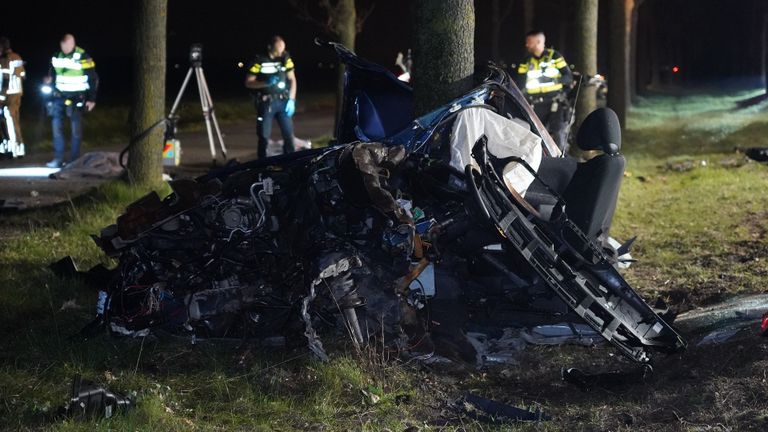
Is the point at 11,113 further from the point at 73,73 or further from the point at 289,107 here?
the point at 289,107

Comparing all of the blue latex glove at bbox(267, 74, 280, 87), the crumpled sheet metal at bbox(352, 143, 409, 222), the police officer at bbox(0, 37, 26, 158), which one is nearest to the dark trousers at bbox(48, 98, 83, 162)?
the police officer at bbox(0, 37, 26, 158)

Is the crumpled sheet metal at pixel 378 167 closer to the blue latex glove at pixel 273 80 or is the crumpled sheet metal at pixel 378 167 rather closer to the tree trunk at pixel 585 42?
the blue latex glove at pixel 273 80

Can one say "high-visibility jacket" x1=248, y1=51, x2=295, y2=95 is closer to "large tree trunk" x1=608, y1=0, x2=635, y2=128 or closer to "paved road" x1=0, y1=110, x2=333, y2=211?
"paved road" x1=0, y1=110, x2=333, y2=211

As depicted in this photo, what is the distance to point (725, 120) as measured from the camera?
2242 cm

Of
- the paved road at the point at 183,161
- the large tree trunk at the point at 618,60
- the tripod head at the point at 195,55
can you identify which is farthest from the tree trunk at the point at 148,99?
the large tree trunk at the point at 618,60

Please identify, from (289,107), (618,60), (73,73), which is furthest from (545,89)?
(73,73)

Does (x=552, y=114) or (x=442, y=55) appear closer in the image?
(x=442, y=55)

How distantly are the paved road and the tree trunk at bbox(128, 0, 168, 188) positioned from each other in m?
0.87

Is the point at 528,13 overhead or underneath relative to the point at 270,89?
underneath

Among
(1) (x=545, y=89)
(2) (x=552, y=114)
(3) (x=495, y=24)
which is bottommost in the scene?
(3) (x=495, y=24)

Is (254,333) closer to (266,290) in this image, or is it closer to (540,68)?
(266,290)

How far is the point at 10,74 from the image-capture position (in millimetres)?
14719

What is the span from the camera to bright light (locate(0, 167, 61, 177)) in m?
13.4

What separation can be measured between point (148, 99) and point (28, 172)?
347 centimetres
